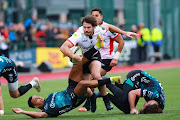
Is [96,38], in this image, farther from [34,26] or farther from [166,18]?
[166,18]

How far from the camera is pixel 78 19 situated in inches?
1073

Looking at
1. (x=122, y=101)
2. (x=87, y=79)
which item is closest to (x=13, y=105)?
(x=87, y=79)

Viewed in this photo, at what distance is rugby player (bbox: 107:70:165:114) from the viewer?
8.95m

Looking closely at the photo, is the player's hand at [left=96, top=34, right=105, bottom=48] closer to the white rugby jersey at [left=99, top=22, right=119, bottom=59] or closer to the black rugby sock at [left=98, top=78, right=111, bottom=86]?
the black rugby sock at [left=98, top=78, right=111, bottom=86]

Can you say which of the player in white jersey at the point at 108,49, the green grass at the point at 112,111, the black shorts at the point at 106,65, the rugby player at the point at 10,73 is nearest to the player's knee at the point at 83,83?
the green grass at the point at 112,111

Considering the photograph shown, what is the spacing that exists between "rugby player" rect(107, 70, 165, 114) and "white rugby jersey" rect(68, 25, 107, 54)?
1040mm

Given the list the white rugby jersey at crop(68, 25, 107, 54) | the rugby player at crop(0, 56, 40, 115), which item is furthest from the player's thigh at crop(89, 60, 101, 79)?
the rugby player at crop(0, 56, 40, 115)

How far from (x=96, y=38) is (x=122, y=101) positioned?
1455 millimetres

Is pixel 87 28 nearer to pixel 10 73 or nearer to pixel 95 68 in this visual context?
pixel 95 68

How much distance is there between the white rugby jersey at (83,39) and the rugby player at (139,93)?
1040mm

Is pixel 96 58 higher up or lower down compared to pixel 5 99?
higher up

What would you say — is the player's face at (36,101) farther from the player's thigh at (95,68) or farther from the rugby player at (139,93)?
the rugby player at (139,93)

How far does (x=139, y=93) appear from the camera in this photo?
9.02 m

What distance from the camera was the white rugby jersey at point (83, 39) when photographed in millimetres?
8961
